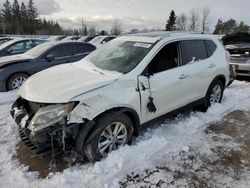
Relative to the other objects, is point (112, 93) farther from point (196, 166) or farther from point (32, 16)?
point (32, 16)

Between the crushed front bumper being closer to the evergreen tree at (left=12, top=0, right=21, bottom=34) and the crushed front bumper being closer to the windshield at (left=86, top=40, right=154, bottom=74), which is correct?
the windshield at (left=86, top=40, right=154, bottom=74)

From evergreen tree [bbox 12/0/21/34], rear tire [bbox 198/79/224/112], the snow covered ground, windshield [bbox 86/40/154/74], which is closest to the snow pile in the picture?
the snow covered ground

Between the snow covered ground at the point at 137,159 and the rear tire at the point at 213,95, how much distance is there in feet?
1.11

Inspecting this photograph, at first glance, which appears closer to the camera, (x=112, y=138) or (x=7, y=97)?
(x=112, y=138)

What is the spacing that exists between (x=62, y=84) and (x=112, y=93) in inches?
28.4

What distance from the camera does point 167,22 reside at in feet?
207

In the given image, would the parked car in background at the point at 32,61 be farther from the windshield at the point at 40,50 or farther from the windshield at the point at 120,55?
the windshield at the point at 120,55

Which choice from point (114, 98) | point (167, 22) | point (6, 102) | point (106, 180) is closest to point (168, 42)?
point (114, 98)

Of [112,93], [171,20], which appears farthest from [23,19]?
[112,93]

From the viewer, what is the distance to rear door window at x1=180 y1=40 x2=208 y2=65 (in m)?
4.36

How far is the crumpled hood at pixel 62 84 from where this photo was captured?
3029 mm

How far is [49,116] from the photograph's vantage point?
290cm

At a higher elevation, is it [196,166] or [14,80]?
[14,80]

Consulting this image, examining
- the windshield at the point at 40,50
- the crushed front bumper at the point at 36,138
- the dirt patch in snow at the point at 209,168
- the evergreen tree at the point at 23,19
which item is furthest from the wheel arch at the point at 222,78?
the evergreen tree at the point at 23,19
